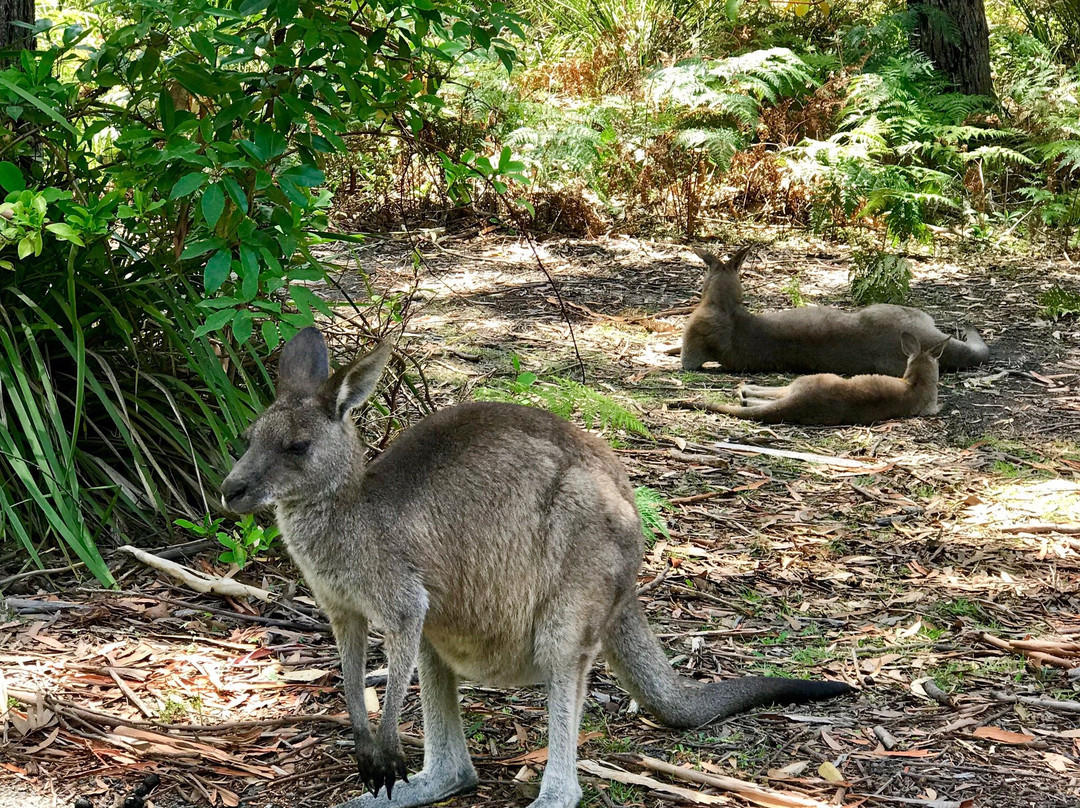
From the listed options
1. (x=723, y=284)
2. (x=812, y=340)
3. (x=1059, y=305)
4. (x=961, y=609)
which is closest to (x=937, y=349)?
(x=812, y=340)

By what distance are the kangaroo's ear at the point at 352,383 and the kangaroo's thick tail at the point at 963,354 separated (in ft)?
17.7

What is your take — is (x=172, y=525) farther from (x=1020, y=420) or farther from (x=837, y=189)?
(x=837, y=189)

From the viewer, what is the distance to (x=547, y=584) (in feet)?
11.5

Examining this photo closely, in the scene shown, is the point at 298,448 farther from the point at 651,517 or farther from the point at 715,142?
the point at 715,142

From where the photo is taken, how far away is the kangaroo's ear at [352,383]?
11.0ft

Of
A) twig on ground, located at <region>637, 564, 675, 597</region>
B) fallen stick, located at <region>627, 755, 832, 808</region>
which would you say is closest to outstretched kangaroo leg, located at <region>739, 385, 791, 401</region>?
twig on ground, located at <region>637, 564, 675, 597</region>

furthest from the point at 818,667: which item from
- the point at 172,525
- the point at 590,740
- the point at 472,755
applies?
the point at 172,525

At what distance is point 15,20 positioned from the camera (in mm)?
5211

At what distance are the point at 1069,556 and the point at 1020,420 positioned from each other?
195cm

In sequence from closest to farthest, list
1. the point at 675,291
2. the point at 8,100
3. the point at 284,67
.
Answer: the point at 284,67, the point at 8,100, the point at 675,291

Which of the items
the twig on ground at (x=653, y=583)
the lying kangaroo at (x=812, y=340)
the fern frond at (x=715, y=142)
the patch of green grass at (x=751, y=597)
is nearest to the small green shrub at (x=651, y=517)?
the twig on ground at (x=653, y=583)

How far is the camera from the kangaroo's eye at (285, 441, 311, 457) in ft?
10.9

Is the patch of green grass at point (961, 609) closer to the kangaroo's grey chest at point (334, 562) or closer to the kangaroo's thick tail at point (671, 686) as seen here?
the kangaroo's thick tail at point (671, 686)

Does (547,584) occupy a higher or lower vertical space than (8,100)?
lower
